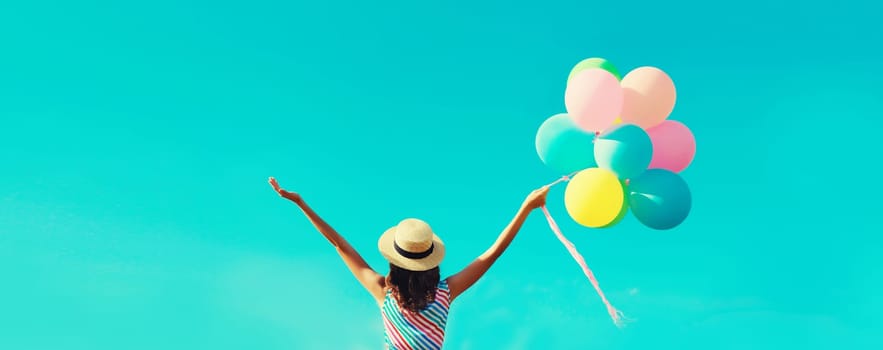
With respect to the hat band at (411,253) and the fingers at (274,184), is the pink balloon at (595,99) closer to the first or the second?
the hat band at (411,253)

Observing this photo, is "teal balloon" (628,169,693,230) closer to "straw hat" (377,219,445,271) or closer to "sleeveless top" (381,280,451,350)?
"straw hat" (377,219,445,271)

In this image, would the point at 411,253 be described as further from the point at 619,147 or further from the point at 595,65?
the point at 595,65

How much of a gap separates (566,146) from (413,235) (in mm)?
2208

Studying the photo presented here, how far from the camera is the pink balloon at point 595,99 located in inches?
225

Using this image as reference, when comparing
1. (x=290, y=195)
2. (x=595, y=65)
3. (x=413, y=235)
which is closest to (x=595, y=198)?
(x=595, y=65)

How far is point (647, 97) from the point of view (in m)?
5.93

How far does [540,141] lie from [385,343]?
2.52 meters

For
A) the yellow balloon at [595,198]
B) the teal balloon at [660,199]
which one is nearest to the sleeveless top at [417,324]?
the yellow balloon at [595,198]

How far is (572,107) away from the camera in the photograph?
5.88m

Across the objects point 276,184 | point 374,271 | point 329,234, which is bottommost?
point 374,271

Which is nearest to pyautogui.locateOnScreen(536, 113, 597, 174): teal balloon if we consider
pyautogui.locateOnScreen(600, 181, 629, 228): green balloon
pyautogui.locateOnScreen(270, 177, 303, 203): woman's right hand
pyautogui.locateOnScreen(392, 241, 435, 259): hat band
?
pyautogui.locateOnScreen(600, 181, 629, 228): green balloon

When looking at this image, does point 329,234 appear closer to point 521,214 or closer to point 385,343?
point 385,343

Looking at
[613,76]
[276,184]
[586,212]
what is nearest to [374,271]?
[276,184]

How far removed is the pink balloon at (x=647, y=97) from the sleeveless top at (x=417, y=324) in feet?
8.63
